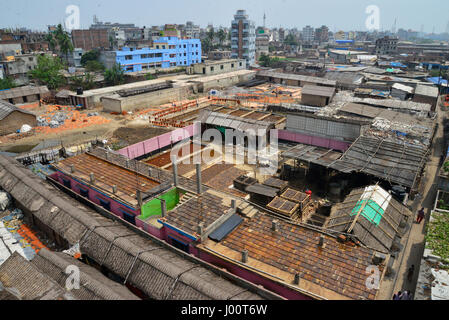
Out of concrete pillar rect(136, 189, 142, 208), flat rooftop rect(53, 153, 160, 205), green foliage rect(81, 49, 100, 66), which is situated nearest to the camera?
concrete pillar rect(136, 189, 142, 208)

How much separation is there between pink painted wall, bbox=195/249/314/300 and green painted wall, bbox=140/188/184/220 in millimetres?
4606

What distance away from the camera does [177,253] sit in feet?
48.7

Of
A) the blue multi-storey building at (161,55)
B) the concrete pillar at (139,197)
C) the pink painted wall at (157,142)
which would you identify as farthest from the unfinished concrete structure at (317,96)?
the blue multi-storey building at (161,55)

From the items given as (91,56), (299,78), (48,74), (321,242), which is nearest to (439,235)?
(321,242)

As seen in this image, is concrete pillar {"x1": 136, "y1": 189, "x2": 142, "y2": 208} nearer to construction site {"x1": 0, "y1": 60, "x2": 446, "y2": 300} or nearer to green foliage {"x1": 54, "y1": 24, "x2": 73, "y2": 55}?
construction site {"x1": 0, "y1": 60, "x2": 446, "y2": 300}

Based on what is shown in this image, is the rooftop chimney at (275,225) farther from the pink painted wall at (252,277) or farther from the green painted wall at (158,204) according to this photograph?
the green painted wall at (158,204)

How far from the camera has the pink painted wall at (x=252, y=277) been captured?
1174 cm

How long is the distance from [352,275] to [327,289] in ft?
4.53

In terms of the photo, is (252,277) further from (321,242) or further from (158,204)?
(158,204)

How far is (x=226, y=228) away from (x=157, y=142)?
17.7 metres

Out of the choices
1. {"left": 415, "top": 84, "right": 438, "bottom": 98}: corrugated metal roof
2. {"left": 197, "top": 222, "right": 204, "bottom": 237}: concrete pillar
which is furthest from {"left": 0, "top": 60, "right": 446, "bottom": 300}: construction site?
{"left": 415, "top": 84, "right": 438, "bottom": 98}: corrugated metal roof

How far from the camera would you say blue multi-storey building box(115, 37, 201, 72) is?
257ft

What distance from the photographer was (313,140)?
29969 millimetres

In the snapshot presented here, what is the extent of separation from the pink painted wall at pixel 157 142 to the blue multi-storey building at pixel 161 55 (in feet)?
175
